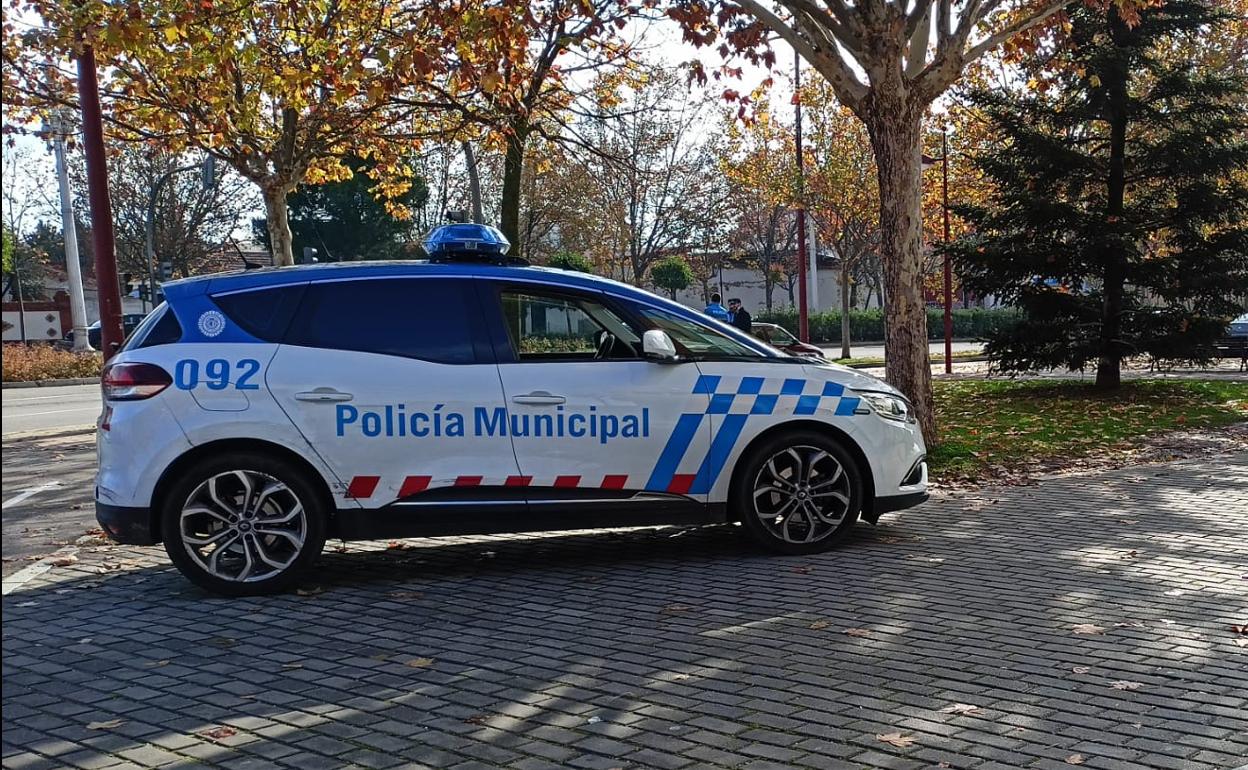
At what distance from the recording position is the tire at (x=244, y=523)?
6.17m

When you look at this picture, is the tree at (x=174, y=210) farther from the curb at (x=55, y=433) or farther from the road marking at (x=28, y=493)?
the road marking at (x=28, y=493)

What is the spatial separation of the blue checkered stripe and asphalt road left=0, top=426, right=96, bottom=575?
3.58 meters

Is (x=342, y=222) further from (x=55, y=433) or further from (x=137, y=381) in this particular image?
(x=137, y=381)

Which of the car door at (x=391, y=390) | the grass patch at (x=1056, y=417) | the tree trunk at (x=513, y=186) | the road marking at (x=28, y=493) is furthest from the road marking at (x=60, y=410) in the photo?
the car door at (x=391, y=390)

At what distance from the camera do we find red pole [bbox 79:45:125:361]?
10.7m

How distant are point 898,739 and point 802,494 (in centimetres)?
314

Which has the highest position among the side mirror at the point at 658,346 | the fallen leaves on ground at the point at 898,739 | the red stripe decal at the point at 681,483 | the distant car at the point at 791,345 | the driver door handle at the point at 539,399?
the side mirror at the point at 658,346

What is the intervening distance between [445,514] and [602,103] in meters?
14.6

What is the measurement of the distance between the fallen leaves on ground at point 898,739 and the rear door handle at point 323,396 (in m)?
3.49

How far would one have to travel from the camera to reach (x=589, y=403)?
6.61 m

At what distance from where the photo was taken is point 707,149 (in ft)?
149

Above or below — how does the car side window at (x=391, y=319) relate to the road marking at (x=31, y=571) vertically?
above

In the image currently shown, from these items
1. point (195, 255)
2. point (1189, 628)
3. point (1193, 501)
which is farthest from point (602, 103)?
point (195, 255)

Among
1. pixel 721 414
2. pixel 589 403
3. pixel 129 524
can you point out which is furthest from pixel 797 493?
pixel 129 524
